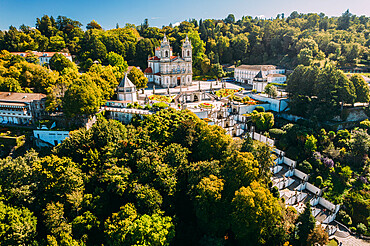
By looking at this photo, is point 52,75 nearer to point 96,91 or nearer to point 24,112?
point 24,112

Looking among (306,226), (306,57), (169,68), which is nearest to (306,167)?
(306,226)

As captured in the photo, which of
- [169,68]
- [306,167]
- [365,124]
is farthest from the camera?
[169,68]

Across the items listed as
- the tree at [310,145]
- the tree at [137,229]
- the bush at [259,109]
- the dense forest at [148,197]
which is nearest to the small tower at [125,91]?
the dense forest at [148,197]

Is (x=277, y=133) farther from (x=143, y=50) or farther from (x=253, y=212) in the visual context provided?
(x=143, y=50)

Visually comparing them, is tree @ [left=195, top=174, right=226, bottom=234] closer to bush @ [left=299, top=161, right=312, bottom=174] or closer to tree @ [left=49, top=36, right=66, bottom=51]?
bush @ [left=299, top=161, right=312, bottom=174]

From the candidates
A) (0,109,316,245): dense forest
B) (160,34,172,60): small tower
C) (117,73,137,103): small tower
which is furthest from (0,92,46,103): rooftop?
(160,34,172,60): small tower

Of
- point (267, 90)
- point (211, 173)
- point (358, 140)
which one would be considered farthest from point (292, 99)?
point (211, 173)

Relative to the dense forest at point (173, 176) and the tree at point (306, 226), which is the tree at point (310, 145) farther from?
the tree at point (306, 226)
